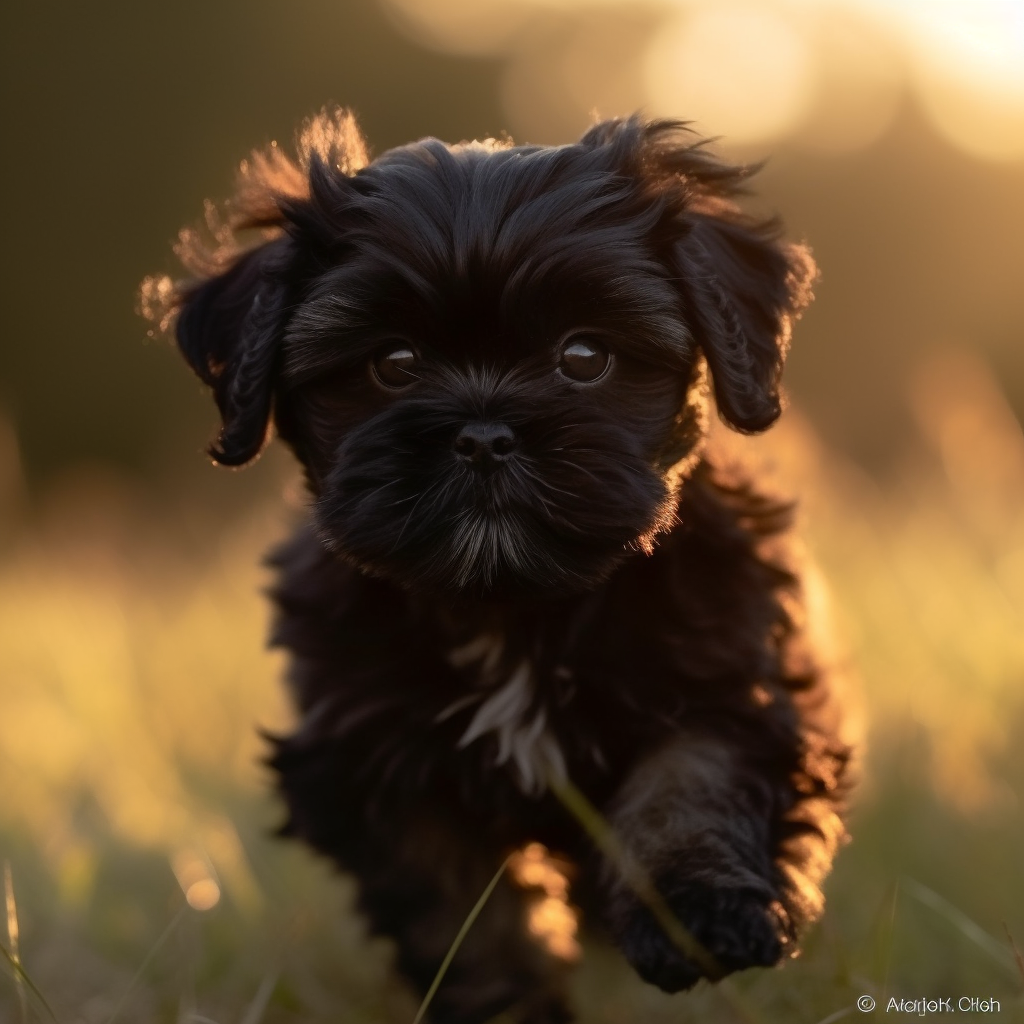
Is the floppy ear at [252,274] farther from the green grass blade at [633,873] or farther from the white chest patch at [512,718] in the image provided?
the green grass blade at [633,873]

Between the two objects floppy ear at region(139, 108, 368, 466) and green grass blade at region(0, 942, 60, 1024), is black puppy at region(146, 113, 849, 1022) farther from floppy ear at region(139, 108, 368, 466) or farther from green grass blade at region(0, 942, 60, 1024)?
green grass blade at region(0, 942, 60, 1024)

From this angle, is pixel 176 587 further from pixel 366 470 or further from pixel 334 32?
pixel 334 32

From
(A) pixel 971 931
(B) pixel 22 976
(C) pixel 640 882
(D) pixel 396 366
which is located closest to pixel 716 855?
(C) pixel 640 882

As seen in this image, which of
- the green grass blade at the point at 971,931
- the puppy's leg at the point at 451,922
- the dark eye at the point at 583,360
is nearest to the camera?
the dark eye at the point at 583,360

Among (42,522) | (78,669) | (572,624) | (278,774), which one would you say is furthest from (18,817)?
(42,522)

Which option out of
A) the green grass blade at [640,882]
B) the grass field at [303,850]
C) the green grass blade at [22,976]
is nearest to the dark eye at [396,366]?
the green grass blade at [640,882]

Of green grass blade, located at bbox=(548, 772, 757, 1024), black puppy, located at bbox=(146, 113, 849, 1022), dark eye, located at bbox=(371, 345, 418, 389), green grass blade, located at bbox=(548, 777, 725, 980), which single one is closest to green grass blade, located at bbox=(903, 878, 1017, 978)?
black puppy, located at bbox=(146, 113, 849, 1022)

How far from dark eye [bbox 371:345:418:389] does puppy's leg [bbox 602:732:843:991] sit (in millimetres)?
876

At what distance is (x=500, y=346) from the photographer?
278 centimetres

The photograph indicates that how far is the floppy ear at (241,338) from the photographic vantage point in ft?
9.86

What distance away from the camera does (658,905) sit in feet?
8.16

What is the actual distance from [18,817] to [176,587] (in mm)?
4502

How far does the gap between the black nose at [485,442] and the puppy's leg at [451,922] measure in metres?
0.86

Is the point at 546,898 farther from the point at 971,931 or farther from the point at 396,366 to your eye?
the point at 396,366
